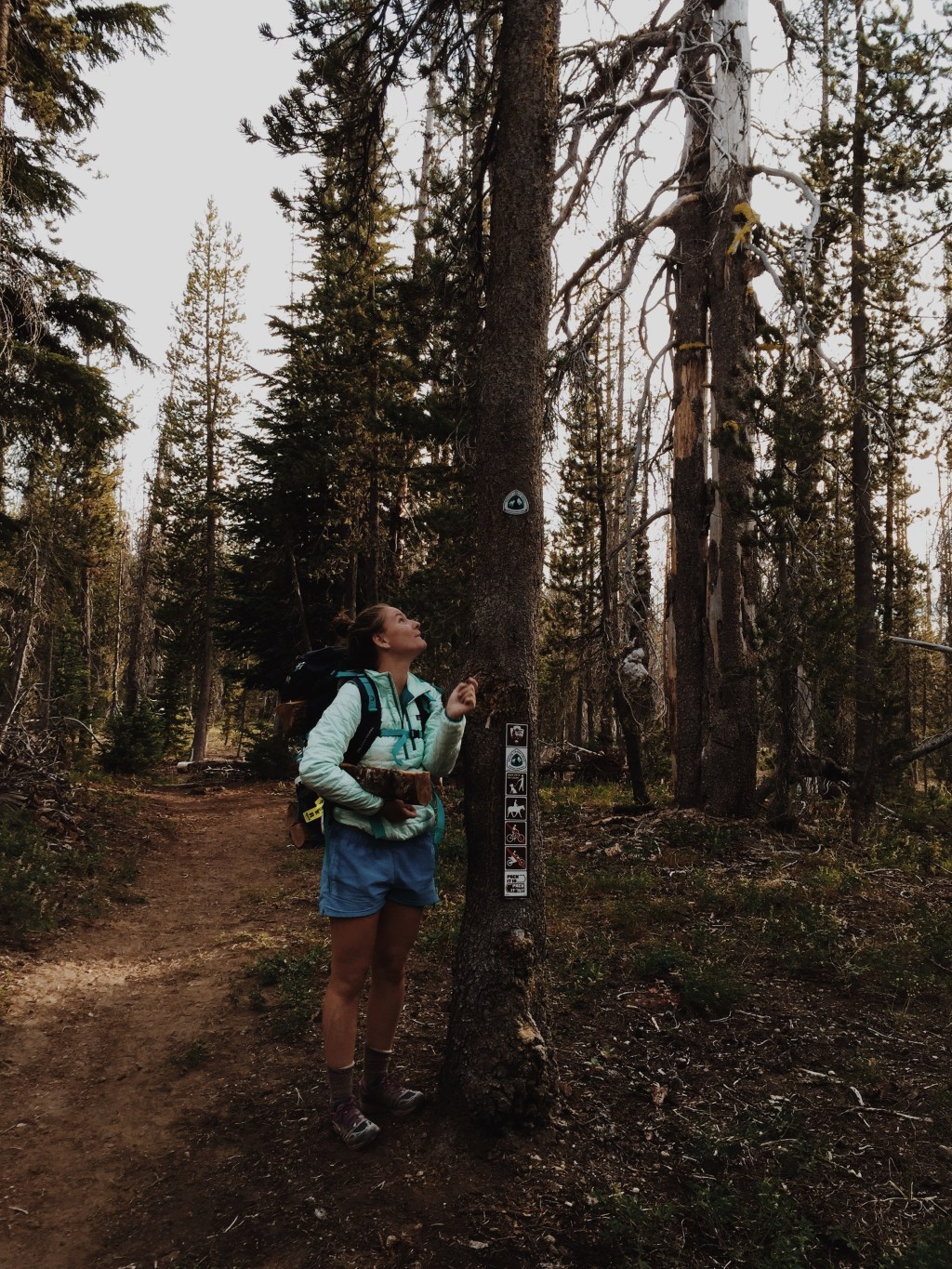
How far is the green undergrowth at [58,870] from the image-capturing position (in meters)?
6.91

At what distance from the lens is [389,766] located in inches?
139

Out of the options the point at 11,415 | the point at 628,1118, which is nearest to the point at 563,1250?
the point at 628,1118

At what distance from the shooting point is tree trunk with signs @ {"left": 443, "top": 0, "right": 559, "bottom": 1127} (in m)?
3.40

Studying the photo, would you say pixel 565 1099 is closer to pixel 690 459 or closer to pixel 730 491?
pixel 730 491

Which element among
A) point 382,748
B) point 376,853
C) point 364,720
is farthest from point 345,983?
point 364,720

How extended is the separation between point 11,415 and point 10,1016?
30.4 feet

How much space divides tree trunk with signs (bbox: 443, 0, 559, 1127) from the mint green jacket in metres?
0.18

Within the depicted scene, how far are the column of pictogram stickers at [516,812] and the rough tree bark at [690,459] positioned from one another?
7.01 metres

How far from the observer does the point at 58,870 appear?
8.23m

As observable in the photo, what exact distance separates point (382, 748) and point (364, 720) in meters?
0.15

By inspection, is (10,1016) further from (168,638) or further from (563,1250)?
(168,638)

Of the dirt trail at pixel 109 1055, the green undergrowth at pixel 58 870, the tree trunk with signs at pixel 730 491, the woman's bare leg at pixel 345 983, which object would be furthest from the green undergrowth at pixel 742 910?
the green undergrowth at pixel 58 870

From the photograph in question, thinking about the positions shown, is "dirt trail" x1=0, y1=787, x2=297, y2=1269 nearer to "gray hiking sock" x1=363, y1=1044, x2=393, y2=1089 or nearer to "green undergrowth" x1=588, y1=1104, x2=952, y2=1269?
"gray hiking sock" x1=363, y1=1044, x2=393, y2=1089

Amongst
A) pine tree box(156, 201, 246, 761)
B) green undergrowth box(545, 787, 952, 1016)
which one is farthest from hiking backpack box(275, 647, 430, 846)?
pine tree box(156, 201, 246, 761)
